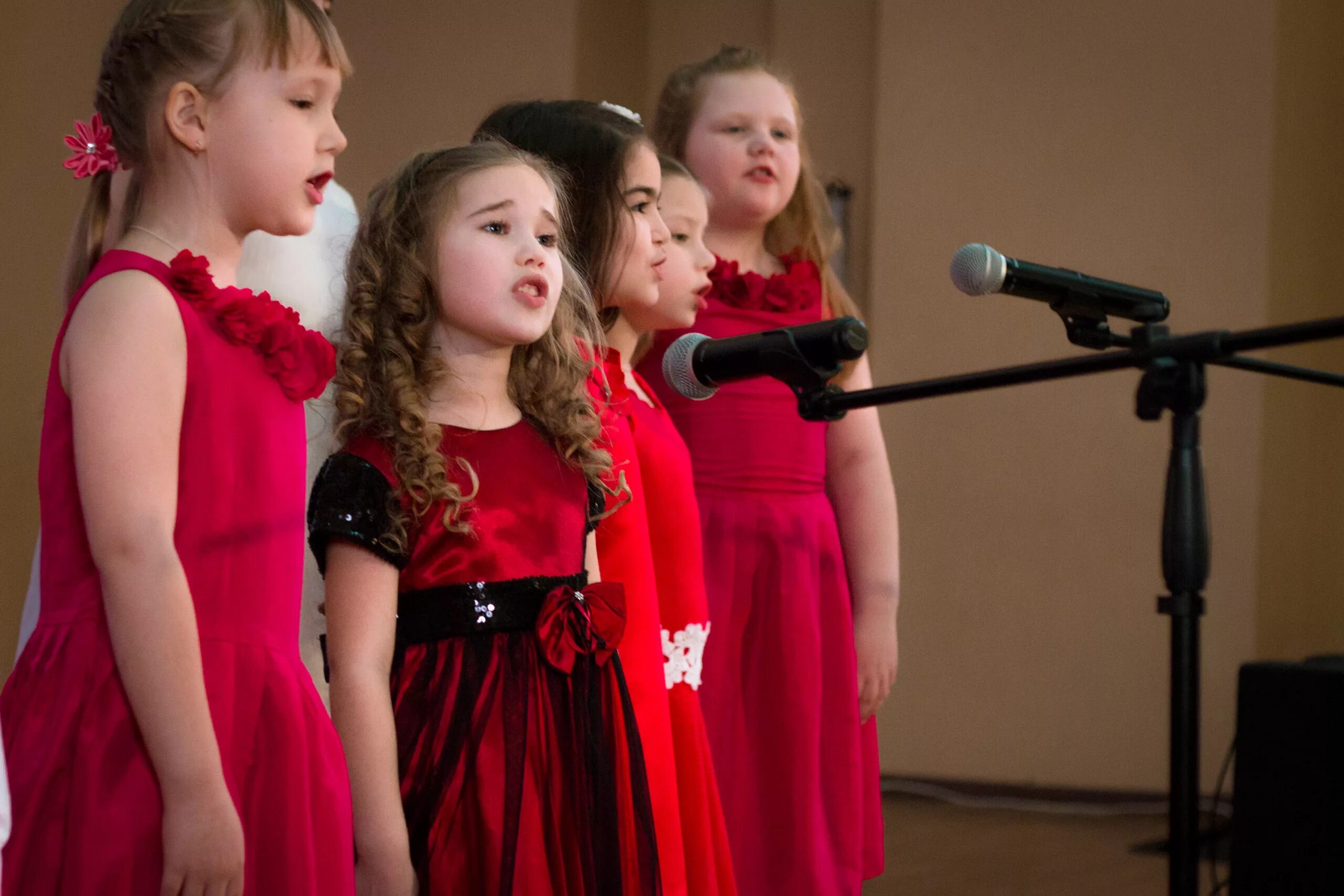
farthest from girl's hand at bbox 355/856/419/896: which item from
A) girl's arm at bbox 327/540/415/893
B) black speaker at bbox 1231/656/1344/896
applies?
black speaker at bbox 1231/656/1344/896

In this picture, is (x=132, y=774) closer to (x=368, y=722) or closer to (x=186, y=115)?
(x=368, y=722)

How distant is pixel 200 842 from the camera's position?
1.18 metres

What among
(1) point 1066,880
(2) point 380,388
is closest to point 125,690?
(2) point 380,388

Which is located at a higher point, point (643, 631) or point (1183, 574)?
point (1183, 574)

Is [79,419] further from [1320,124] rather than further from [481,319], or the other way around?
[1320,124]

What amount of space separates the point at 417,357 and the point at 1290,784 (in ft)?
6.20

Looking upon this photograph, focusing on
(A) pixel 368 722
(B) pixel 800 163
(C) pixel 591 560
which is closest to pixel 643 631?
(C) pixel 591 560

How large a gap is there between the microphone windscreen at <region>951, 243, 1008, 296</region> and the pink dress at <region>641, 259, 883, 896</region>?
2.73 ft

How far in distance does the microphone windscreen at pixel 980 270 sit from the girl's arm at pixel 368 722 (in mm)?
650

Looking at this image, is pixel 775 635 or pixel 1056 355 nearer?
pixel 775 635

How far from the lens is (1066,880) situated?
3393 millimetres

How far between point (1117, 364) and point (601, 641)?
2.19ft

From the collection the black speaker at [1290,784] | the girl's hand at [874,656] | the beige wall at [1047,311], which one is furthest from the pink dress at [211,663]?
the beige wall at [1047,311]

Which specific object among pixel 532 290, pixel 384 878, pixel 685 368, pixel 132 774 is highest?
pixel 532 290
